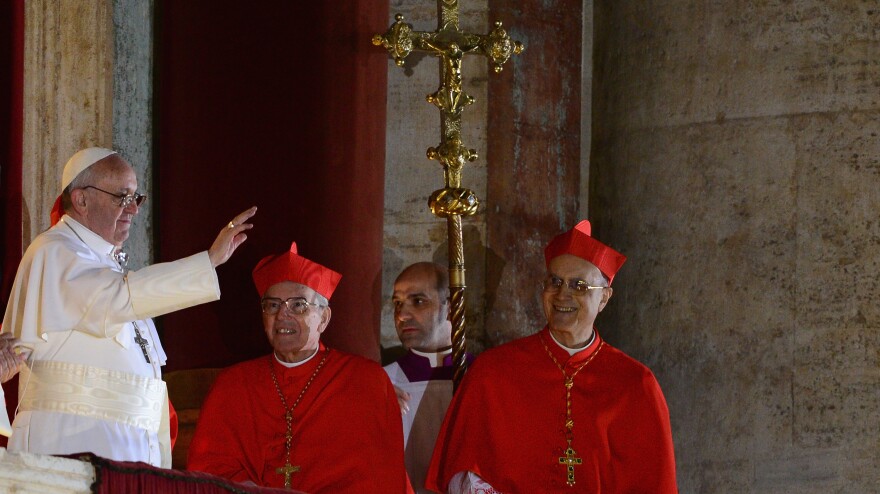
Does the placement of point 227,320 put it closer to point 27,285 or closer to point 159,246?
point 159,246

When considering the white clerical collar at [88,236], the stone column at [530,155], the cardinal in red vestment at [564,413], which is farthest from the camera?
the stone column at [530,155]

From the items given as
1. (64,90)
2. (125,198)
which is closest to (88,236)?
(125,198)

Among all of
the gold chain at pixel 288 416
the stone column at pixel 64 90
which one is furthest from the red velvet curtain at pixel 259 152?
the gold chain at pixel 288 416

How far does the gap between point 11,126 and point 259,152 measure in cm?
102

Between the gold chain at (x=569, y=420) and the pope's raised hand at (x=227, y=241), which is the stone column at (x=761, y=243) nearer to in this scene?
the gold chain at (x=569, y=420)

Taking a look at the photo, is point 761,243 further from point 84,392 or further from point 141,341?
point 84,392

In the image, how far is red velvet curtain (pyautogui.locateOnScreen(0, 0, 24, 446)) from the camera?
535 centimetres

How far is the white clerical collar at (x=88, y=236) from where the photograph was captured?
433 centimetres

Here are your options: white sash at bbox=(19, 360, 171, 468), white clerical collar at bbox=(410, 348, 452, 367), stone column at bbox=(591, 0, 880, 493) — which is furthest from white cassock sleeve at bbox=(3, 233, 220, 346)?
stone column at bbox=(591, 0, 880, 493)

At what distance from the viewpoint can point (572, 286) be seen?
508cm

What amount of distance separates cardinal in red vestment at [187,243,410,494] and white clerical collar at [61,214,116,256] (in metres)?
0.78

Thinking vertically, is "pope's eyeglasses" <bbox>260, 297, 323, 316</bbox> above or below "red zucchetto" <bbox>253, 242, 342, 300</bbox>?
below

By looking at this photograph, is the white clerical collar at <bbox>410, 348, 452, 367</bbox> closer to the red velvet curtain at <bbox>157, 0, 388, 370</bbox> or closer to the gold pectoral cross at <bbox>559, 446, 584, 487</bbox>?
the red velvet curtain at <bbox>157, 0, 388, 370</bbox>

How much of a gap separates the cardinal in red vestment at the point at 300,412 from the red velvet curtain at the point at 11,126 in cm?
99
